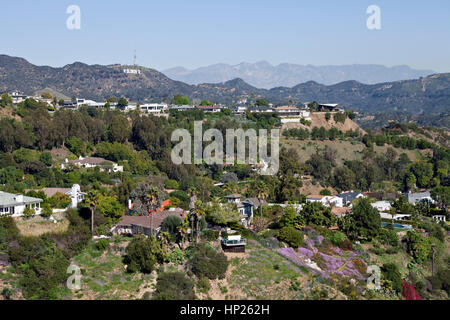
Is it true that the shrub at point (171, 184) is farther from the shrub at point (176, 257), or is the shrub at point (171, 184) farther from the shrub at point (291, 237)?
the shrub at point (176, 257)

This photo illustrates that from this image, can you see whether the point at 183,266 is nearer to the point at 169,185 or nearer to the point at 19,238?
the point at 19,238

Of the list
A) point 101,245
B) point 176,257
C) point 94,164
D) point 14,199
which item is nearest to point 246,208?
point 176,257

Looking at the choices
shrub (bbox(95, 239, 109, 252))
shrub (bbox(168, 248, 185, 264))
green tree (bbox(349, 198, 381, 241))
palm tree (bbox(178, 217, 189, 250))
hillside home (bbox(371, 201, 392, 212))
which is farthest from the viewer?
hillside home (bbox(371, 201, 392, 212))

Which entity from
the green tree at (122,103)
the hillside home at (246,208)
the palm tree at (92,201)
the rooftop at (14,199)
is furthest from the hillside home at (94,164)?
the green tree at (122,103)

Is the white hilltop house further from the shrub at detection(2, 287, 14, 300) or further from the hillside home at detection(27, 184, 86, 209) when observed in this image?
the shrub at detection(2, 287, 14, 300)

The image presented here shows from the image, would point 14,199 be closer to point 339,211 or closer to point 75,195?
point 75,195

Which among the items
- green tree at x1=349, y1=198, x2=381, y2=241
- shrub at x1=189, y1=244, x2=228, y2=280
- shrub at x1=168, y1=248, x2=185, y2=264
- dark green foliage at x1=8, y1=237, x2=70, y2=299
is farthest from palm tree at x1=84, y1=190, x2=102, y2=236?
green tree at x1=349, y1=198, x2=381, y2=241
